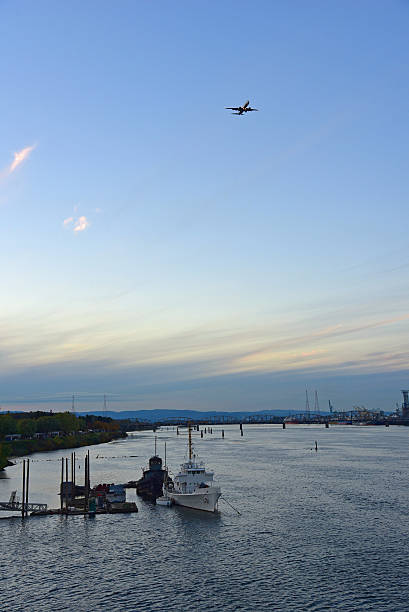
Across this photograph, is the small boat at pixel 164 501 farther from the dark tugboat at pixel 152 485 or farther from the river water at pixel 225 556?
the dark tugboat at pixel 152 485

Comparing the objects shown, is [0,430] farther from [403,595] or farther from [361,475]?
[403,595]

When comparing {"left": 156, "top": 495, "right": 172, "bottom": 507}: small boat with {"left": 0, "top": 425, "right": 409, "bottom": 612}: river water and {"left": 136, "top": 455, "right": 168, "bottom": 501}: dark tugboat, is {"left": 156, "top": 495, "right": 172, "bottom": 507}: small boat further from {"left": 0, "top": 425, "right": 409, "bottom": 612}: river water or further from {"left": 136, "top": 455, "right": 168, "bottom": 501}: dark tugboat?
{"left": 136, "top": 455, "right": 168, "bottom": 501}: dark tugboat

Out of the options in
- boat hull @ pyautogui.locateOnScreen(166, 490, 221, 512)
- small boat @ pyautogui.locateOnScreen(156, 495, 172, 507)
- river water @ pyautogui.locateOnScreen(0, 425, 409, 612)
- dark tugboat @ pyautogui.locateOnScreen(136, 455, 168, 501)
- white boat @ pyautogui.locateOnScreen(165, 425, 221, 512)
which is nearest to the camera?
river water @ pyautogui.locateOnScreen(0, 425, 409, 612)

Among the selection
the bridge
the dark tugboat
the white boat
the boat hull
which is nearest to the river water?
the boat hull

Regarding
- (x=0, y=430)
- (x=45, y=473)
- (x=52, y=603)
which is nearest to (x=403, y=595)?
(x=52, y=603)

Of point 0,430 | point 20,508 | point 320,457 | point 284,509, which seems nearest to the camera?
point 20,508

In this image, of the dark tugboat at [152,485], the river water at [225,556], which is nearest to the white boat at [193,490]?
the river water at [225,556]

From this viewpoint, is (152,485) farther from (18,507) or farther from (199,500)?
(18,507)
